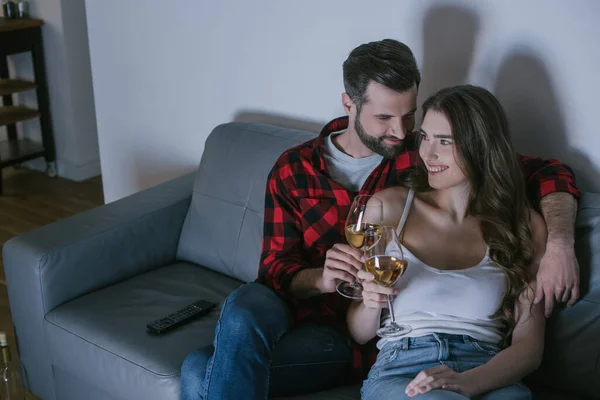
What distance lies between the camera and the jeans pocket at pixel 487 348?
177 cm

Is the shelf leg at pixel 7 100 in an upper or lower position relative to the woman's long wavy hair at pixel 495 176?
lower

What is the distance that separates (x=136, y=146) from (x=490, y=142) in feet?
6.39

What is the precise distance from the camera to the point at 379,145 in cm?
207

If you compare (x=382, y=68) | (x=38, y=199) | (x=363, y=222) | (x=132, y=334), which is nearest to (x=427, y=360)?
(x=363, y=222)

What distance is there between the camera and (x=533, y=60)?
216 cm

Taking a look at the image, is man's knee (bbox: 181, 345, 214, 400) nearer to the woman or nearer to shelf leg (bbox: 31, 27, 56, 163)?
the woman

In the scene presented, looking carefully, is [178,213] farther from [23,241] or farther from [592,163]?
[592,163]

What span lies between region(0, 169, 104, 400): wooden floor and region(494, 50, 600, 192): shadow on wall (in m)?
2.63

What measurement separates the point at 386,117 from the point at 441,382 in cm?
74

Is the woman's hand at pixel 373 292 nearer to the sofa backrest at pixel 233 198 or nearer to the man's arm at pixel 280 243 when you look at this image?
the man's arm at pixel 280 243

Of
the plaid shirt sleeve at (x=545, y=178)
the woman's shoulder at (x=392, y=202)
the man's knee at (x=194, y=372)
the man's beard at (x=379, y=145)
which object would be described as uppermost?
the man's beard at (x=379, y=145)

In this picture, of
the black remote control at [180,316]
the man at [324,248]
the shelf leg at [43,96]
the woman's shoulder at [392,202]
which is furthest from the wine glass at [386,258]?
the shelf leg at [43,96]

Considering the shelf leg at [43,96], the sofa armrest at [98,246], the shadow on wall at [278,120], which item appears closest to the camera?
the sofa armrest at [98,246]

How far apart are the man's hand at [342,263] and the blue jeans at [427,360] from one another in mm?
200
